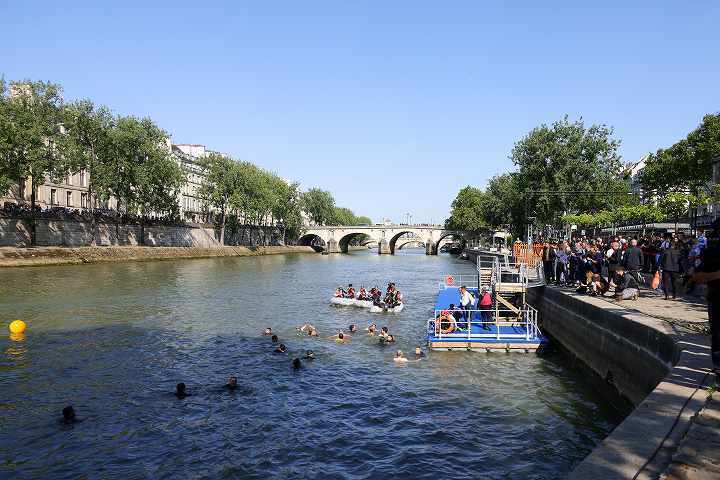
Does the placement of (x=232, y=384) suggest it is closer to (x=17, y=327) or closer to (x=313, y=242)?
(x=17, y=327)

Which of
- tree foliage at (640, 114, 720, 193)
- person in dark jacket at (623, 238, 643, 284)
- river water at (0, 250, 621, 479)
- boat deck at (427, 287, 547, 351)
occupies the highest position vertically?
tree foliage at (640, 114, 720, 193)

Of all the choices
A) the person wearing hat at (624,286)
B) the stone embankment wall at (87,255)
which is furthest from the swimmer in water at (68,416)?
the stone embankment wall at (87,255)

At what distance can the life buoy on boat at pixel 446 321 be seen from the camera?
26.0 metres

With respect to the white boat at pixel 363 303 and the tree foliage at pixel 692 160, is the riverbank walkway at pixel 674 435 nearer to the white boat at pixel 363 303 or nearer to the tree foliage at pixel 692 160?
the white boat at pixel 363 303

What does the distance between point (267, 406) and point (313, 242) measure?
14514cm

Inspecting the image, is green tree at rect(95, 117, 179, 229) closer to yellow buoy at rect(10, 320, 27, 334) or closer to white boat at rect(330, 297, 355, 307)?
white boat at rect(330, 297, 355, 307)

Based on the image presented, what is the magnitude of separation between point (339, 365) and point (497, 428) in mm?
8766

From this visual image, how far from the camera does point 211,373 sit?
2073 centimetres

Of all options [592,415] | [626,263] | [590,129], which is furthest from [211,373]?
[590,129]

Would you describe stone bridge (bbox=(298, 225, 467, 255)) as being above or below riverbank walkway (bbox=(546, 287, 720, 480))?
above

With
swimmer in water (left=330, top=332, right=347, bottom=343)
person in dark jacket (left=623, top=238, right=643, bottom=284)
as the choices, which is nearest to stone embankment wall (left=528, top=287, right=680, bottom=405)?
person in dark jacket (left=623, top=238, right=643, bottom=284)

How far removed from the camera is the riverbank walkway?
6.46m

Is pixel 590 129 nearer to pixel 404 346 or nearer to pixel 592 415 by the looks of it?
pixel 404 346

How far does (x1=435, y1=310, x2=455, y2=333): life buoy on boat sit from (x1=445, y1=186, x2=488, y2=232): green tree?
92.1 meters
